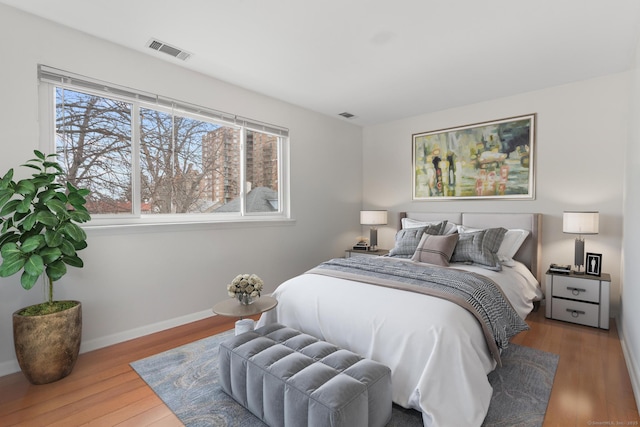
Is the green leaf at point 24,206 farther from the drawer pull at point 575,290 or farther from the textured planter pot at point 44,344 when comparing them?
the drawer pull at point 575,290

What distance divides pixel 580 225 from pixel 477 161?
1359 millimetres

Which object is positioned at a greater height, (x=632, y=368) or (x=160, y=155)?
(x=160, y=155)

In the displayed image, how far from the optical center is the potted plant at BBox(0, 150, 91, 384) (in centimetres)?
200

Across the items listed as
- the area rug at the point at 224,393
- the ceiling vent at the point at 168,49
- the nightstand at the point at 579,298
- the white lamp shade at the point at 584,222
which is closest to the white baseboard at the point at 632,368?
the nightstand at the point at 579,298

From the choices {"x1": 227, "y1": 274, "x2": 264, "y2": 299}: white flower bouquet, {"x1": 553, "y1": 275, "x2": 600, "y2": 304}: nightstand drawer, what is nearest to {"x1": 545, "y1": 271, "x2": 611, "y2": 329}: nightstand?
{"x1": 553, "y1": 275, "x2": 600, "y2": 304}: nightstand drawer

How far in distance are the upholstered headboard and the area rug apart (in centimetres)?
130

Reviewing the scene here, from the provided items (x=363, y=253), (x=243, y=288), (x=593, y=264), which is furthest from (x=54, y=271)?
(x=593, y=264)

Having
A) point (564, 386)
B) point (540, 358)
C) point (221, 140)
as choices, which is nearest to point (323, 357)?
point (564, 386)

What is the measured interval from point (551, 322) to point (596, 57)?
2.56m

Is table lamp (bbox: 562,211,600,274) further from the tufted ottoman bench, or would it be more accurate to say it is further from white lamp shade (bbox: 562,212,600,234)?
the tufted ottoman bench

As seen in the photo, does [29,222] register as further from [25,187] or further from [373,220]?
[373,220]

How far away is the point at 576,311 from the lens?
3.08m

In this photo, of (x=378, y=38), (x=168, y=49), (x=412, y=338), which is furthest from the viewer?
(x=168, y=49)

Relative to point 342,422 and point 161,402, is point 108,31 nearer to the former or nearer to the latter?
point 161,402
